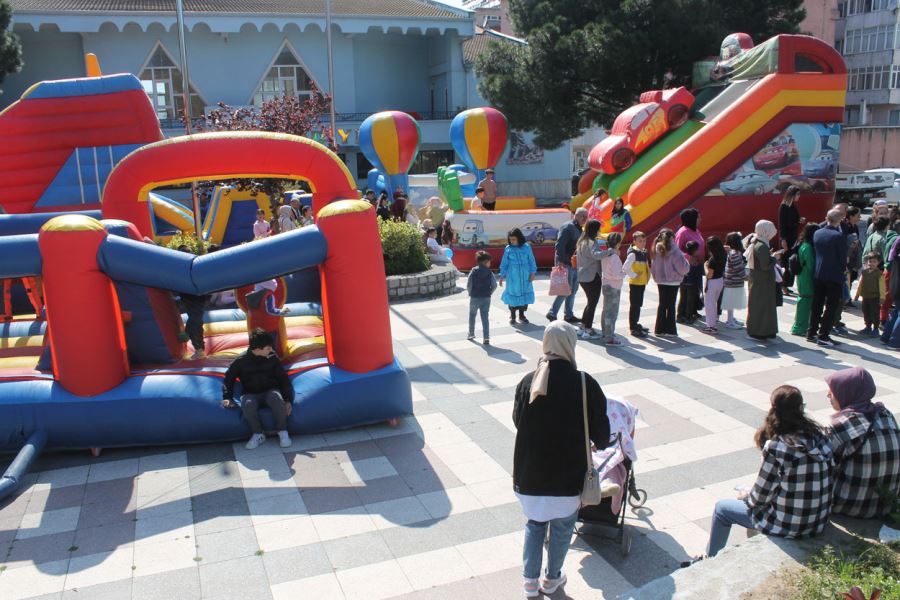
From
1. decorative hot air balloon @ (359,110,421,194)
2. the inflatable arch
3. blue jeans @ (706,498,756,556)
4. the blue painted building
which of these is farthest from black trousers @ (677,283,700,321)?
the blue painted building

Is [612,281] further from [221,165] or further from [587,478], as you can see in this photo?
[587,478]

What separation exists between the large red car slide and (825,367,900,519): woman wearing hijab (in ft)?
37.3

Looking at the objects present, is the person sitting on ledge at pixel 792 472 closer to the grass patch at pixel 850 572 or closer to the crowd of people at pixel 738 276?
the grass patch at pixel 850 572

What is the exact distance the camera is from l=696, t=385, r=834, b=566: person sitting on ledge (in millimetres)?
4109

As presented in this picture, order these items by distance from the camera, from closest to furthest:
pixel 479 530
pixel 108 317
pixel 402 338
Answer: pixel 479 530, pixel 108 317, pixel 402 338

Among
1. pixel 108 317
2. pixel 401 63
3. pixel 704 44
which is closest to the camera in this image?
pixel 108 317

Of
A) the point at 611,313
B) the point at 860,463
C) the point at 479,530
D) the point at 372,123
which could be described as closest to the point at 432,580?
the point at 479,530

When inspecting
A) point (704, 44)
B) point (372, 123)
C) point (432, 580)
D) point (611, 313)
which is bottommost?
point (432, 580)

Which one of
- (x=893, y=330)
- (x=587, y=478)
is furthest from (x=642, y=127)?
(x=587, y=478)

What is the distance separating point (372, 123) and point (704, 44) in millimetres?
10509

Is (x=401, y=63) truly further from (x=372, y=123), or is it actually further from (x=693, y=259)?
(x=693, y=259)

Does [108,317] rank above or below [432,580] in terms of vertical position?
above

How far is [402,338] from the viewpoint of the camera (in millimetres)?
10273

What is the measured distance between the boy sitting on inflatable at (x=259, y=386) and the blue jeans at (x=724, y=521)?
3689 millimetres
